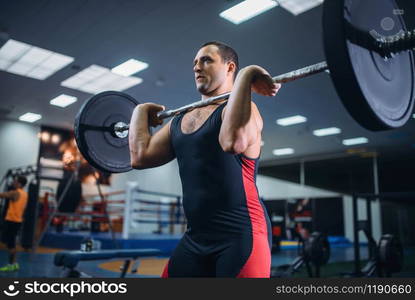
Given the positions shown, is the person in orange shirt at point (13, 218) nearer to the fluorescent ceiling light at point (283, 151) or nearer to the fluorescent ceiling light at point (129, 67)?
the fluorescent ceiling light at point (129, 67)

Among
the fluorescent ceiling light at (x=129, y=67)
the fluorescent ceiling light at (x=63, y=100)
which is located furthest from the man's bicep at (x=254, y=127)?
the fluorescent ceiling light at (x=63, y=100)

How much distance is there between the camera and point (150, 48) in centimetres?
536

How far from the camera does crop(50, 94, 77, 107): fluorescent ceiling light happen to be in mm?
7465

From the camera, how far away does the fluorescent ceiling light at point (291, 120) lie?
27.0 ft

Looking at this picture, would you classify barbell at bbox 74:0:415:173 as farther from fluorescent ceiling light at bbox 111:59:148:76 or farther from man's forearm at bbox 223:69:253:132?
fluorescent ceiling light at bbox 111:59:148:76

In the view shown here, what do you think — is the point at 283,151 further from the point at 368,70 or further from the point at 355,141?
the point at 368,70

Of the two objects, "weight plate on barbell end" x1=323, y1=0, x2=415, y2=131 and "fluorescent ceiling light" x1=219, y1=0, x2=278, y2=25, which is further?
"fluorescent ceiling light" x1=219, y1=0, x2=278, y2=25

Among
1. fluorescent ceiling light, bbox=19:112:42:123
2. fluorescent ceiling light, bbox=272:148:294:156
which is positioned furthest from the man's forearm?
fluorescent ceiling light, bbox=272:148:294:156

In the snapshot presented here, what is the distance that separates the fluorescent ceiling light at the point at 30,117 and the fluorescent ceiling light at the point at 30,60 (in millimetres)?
2569

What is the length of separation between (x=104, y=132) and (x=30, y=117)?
862 cm

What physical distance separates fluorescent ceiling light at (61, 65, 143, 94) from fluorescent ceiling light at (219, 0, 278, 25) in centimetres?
254

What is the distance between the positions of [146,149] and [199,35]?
4152 millimetres

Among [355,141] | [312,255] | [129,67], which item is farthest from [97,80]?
[355,141]

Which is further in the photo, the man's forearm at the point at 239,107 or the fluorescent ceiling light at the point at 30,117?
the fluorescent ceiling light at the point at 30,117
